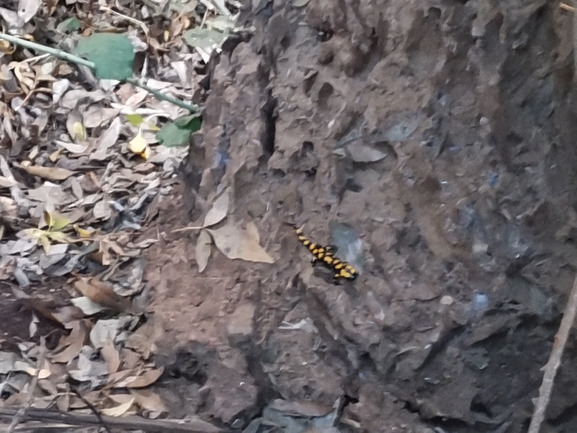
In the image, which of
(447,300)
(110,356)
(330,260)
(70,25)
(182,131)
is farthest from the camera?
(70,25)

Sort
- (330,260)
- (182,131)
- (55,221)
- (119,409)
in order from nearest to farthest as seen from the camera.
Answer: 1. (330,260)
2. (119,409)
3. (182,131)
4. (55,221)

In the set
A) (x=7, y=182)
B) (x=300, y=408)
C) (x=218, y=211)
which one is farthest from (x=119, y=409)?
(x=7, y=182)

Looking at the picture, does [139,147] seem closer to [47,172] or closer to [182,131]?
[47,172]

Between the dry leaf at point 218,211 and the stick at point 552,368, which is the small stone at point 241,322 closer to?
the dry leaf at point 218,211

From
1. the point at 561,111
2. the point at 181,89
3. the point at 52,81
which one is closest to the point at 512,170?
the point at 561,111

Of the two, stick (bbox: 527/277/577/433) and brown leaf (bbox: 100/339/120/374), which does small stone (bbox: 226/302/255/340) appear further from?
stick (bbox: 527/277/577/433)

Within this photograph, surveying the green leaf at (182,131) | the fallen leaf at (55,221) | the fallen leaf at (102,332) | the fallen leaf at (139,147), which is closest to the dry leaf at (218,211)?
the green leaf at (182,131)

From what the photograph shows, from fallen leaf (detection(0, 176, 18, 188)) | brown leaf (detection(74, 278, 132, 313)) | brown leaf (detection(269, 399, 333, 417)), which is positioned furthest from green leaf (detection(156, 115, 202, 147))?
brown leaf (detection(269, 399, 333, 417))
